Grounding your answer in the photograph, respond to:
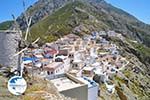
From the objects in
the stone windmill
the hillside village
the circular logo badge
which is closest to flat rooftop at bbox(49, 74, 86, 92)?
the hillside village

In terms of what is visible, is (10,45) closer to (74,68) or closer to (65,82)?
(65,82)

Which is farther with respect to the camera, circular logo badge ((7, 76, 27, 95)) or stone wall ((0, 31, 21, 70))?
stone wall ((0, 31, 21, 70))

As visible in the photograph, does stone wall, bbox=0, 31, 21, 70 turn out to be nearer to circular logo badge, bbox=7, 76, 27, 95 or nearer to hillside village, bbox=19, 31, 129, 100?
hillside village, bbox=19, 31, 129, 100

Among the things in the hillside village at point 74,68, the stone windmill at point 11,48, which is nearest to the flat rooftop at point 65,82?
the hillside village at point 74,68

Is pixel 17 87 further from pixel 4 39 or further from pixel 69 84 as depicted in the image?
pixel 69 84

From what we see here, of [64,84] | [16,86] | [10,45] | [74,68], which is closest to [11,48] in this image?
[10,45]

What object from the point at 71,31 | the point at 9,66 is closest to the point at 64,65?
the point at 9,66

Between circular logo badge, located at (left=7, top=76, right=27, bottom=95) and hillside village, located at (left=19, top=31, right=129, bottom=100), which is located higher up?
circular logo badge, located at (left=7, top=76, right=27, bottom=95)
